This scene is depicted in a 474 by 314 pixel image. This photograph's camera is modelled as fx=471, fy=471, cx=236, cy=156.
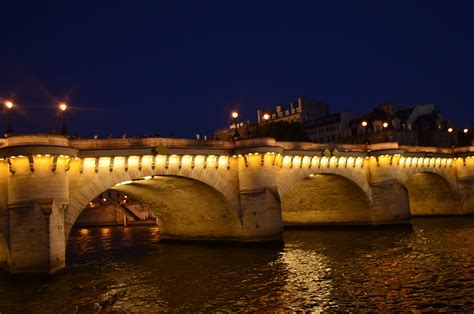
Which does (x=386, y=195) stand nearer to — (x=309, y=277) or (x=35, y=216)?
(x=309, y=277)

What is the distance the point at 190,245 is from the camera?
41969mm

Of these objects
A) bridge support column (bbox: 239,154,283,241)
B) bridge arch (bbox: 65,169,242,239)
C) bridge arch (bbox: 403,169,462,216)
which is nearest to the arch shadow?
bridge arch (bbox: 65,169,242,239)

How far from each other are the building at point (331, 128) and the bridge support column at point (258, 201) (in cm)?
5857

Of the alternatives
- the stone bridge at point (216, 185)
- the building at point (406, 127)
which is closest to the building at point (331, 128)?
the building at point (406, 127)

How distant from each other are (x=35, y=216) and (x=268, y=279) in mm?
13456

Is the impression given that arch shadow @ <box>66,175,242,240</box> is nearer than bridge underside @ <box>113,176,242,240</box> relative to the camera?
Yes

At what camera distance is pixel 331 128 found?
97.4 m

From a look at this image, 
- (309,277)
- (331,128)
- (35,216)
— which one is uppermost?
(331,128)

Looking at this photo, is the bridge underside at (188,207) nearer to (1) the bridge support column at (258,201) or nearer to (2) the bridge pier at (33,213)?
(1) the bridge support column at (258,201)

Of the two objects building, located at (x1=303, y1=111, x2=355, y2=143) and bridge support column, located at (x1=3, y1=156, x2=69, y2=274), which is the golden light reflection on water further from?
building, located at (x1=303, y1=111, x2=355, y2=143)

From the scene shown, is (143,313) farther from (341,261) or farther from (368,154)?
(368,154)

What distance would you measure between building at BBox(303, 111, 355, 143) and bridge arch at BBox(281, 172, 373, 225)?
1677 inches

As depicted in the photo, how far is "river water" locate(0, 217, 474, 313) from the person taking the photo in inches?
781

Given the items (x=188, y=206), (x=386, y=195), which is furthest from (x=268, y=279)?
(x=386, y=195)
